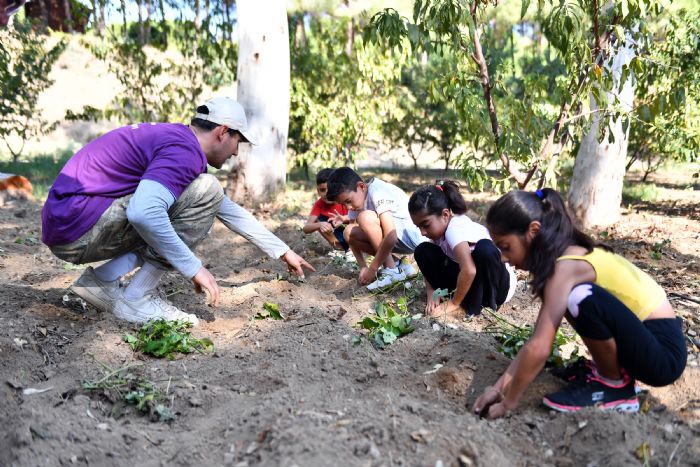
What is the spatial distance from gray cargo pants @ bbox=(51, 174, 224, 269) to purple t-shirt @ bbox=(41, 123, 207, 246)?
47mm

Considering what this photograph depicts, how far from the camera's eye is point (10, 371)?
2857 mm

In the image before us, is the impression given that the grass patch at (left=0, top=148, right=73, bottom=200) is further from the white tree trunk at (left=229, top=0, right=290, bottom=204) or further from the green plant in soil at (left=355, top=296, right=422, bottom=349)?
the green plant in soil at (left=355, top=296, right=422, bottom=349)

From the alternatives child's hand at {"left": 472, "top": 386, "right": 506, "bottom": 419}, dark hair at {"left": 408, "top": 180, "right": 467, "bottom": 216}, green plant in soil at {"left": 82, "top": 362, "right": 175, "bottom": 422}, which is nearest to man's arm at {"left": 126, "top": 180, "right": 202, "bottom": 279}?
green plant in soil at {"left": 82, "top": 362, "right": 175, "bottom": 422}

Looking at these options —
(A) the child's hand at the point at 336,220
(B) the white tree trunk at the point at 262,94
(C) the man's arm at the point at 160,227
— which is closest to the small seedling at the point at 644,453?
(C) the man's arm at the point at 160,227

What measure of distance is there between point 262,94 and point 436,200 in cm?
426

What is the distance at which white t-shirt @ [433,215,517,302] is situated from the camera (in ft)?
11.9

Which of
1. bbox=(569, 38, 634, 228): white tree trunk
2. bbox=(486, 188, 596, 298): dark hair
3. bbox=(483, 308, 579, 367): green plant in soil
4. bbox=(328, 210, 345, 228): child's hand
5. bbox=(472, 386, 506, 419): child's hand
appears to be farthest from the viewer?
bbox=(569, 38, 634, 228): white tree trunk

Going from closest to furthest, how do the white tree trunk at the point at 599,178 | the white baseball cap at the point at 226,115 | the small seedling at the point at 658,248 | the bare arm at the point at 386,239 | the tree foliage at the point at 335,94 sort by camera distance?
the white baseball cap at the point at 226,115 → the bare arm at the point at 386,239 → the small seedling at the point at 658,248 → the white tree trunk at the point at 599,178 → the tree foliage at the point at 335,94

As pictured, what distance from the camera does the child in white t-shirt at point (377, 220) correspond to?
434cm

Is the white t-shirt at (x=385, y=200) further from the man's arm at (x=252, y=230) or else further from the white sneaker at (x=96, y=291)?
the white sneaker at (x=96, y=291)

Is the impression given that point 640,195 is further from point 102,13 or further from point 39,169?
point 102,13

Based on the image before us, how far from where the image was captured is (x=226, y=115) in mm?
3436

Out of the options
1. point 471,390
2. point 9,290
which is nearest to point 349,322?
point 471,390

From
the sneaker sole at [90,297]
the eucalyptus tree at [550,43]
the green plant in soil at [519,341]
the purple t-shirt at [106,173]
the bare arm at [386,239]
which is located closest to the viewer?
the green plant in soil at [519,341]
